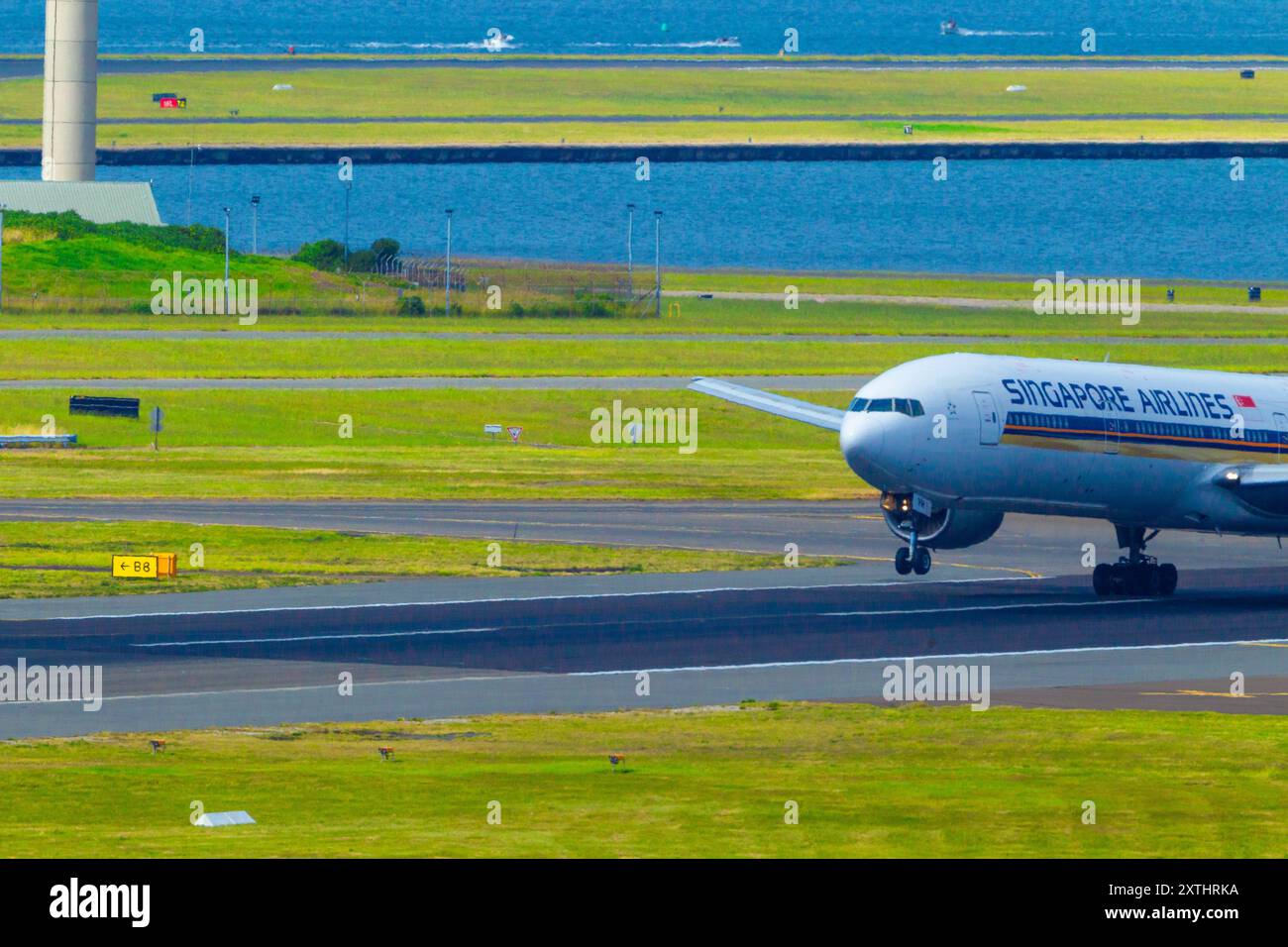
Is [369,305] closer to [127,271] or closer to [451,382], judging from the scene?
[127,271]

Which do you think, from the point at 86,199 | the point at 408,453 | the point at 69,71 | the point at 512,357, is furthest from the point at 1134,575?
the point at 86,199

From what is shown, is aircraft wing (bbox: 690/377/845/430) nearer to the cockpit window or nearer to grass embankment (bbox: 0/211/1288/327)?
the cockpit window

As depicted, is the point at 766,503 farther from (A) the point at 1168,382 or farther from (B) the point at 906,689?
(B) the point at 906,689

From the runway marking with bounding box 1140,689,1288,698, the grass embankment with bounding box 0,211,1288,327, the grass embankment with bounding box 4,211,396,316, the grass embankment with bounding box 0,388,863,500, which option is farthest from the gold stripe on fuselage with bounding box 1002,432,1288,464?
the grass embankment with bounding box 4,211,396,316

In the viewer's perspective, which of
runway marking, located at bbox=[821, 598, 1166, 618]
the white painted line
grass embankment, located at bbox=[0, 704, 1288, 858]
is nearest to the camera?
grass embankment, located at bbox=[0, 704, 1288, 858]

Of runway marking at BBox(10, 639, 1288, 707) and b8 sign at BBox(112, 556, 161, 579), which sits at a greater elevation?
b8 sign at BBox(112, 556, 161, 579)

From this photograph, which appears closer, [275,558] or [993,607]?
[993,607]
